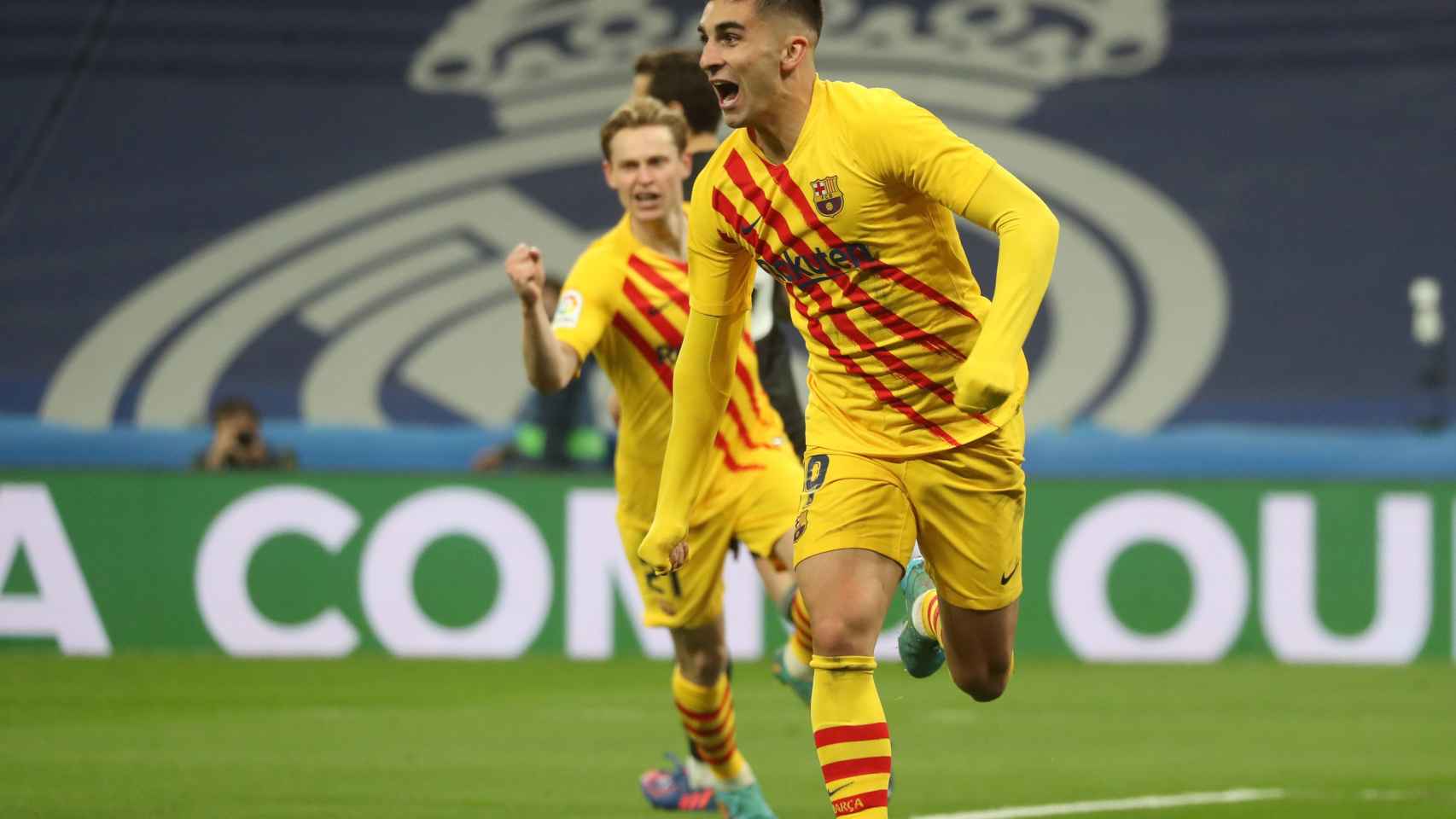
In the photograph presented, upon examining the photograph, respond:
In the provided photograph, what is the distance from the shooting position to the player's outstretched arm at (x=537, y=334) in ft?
17.6

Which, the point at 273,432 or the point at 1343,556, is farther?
the point at 273,432

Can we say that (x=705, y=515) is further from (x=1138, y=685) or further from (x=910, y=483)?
(x=1138, y=685)

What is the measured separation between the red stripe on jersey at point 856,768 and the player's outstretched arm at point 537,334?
147 centimetres

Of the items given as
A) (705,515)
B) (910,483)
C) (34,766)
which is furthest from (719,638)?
(34,766)

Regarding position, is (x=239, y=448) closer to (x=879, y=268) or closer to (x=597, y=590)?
(x=597, y=590)

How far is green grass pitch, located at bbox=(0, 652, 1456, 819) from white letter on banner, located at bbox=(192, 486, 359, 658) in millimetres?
206

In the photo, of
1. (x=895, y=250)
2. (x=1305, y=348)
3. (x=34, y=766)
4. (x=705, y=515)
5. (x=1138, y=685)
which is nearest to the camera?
(x=895, y=250)

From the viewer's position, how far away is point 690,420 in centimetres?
493

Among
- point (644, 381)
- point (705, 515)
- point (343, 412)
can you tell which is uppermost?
point (644, 381)

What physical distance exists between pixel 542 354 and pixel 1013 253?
172cm

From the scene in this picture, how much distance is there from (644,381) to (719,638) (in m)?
0.79

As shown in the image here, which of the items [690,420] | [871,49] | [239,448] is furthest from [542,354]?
[871,49]

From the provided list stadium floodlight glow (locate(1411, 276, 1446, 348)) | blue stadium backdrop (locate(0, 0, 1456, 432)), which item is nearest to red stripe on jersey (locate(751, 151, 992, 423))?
blue stadium backdrop (locate(0, 0, 1456, 432))

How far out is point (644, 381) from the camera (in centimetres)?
623
